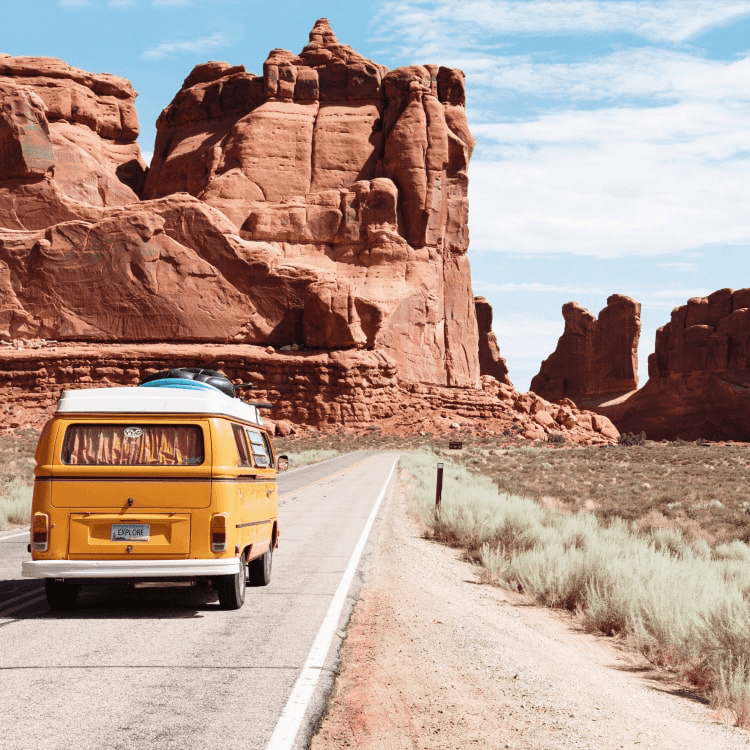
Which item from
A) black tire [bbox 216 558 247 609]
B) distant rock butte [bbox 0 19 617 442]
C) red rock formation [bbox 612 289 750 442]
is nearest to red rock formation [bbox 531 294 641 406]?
red rock formation [bbox 612 289 750 442]

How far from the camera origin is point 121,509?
940cm

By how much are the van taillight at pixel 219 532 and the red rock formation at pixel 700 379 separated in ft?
341

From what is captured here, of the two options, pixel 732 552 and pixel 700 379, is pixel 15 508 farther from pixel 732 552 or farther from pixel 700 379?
pixel 700 379

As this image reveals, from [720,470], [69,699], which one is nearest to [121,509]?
[69,699]

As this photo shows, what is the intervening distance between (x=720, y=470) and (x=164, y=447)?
112ft

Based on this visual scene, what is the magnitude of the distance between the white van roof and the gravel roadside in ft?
8.61

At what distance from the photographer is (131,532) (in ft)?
30.8

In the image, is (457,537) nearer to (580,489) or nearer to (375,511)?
(375,511)

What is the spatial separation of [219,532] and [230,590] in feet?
2.33

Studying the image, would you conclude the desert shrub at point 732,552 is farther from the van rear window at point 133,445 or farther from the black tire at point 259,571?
the van rear window at point 133,445

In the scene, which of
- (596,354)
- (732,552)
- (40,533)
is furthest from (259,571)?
(596,354)

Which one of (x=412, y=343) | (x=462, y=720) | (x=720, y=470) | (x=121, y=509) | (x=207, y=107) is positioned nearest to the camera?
(x=462, y=720)

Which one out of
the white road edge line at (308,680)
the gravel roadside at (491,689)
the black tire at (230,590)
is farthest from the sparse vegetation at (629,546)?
the black tire at (230,590)

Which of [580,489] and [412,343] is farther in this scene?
[412,343]
